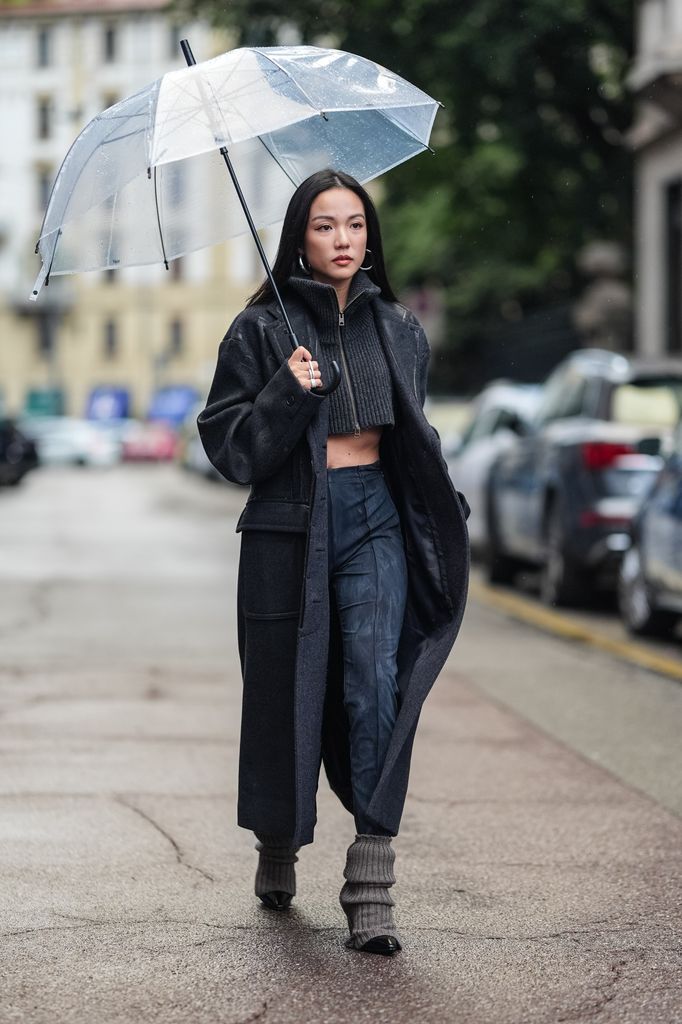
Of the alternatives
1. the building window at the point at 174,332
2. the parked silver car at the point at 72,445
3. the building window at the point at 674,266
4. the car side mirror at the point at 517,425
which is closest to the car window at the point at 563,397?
the car side mirror at the point at 517,425

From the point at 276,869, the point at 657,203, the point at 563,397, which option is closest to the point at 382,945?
the point at 276,869

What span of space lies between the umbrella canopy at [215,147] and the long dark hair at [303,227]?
0.57 ft

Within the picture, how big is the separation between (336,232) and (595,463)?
8.30 meters

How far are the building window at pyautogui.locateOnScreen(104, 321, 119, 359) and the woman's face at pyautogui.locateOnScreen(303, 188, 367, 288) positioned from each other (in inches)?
3515

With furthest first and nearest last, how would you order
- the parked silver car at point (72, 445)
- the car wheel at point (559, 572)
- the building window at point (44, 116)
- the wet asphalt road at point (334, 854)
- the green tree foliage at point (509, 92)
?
the building window at point (44, 116), the parked silver car at point (72, 445), the green tree foliage at point (509, 92), the car wheel at point (559, 572), the wet asphalt road at point (334, 854)

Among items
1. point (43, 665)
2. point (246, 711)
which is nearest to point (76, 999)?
point (246, 711)

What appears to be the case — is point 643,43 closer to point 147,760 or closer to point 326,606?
point 147,760

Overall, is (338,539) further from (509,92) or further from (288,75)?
(509,92)

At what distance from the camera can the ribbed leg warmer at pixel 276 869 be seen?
16.3 feet

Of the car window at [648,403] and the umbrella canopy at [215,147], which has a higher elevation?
the umbrella canopy at [215,147]

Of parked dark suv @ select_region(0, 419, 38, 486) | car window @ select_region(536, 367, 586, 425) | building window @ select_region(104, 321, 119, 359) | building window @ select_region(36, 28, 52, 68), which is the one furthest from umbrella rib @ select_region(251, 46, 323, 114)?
building window @ select_region(36, 28, 52, 68)

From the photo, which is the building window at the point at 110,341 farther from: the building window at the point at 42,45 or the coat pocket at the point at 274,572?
the coat pocket at the point at 274,572

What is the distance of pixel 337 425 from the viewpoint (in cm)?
481

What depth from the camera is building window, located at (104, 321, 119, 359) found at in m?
93.2
